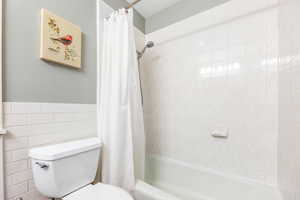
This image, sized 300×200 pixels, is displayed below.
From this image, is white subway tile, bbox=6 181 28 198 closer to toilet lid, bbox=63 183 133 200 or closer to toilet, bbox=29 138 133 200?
toilet, bbox=29 138 133 200

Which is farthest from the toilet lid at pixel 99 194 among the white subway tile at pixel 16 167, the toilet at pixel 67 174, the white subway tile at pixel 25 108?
the white subway tile at pixel 25 108

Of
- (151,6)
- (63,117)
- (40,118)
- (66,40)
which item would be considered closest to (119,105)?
(63,117)

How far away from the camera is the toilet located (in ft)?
2.42

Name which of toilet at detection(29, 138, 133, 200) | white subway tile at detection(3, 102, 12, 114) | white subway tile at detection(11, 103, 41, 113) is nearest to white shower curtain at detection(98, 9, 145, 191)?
toilet at detection(29, 138, 133, 200)

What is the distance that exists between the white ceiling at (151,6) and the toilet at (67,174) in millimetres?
1739

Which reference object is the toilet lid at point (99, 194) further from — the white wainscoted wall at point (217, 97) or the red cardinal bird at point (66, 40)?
the red cardinal bird at point (66, 40)

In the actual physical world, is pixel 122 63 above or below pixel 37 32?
below

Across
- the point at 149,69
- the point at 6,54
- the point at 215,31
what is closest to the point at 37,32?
the point at 6,54

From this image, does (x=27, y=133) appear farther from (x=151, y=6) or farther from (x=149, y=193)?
(x=151, y=6)

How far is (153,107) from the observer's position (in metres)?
1.81

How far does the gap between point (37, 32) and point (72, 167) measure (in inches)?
35.9

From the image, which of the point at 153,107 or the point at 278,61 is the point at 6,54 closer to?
the point at 153,107

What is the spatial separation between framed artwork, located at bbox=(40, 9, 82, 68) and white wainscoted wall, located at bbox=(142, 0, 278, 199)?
101cm

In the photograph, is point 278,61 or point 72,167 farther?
point 278,61
